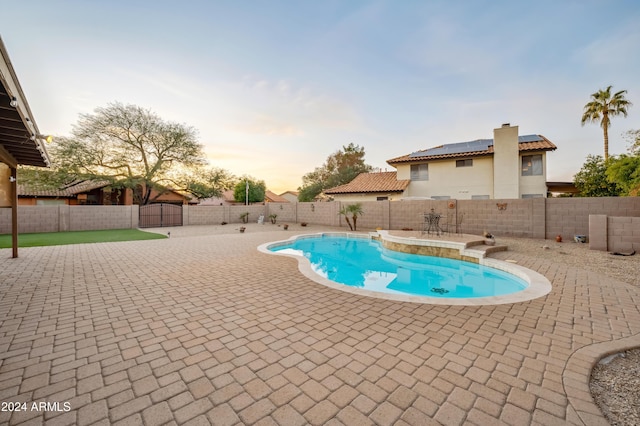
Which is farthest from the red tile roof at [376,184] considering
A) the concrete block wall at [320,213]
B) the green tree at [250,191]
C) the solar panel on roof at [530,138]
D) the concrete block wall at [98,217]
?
the green tree at [250,191]

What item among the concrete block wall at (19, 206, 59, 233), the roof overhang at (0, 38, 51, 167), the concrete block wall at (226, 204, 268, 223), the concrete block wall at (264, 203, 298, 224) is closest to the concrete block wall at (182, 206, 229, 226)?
the concrete block wall at (226, 204, 268, 223)

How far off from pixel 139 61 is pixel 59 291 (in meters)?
8.17

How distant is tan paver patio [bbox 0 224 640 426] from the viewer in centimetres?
172

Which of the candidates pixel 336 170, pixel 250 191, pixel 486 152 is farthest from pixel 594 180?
pixel 250 191

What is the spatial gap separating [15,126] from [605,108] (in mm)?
30237

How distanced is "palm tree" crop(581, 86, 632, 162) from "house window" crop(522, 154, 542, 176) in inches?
299

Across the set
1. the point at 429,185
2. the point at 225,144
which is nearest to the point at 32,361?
the point at 225,144

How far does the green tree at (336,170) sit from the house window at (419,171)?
1181 cm

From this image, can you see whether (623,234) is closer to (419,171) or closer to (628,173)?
(628,173)

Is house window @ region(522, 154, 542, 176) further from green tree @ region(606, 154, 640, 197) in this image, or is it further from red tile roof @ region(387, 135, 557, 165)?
green tree @ region(606, 154, 640, 197)

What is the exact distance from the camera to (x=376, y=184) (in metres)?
19.5

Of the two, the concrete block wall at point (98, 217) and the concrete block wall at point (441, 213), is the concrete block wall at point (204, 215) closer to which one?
the concrete block wall at point (441, 213)

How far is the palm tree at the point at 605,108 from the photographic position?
695 inches

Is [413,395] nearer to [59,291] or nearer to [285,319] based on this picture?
[285,319]
